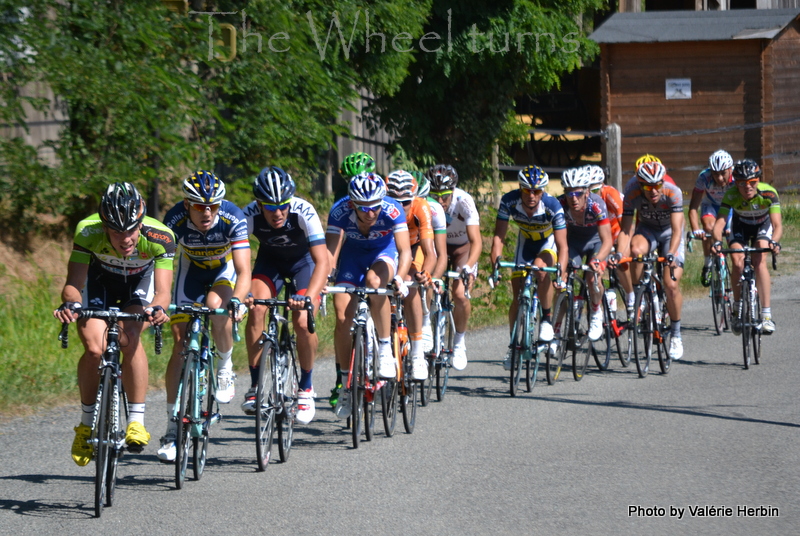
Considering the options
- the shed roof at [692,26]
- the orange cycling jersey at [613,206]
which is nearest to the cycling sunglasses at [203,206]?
the orange cycling jersey at [613,206]

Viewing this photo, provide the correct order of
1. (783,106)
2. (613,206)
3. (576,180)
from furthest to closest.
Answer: (783,106) < (613,206) < (576,180)

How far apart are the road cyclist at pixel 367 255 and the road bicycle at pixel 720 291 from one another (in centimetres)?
557

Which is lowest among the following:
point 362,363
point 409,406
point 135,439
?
point 409,406

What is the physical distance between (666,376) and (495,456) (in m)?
3.72

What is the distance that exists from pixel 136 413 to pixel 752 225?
8081 millimetres

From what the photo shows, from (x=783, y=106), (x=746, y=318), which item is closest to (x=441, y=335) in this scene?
(x=746, y=318)

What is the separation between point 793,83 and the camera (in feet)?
85.6

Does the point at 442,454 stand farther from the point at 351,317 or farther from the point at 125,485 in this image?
the point at 125,485

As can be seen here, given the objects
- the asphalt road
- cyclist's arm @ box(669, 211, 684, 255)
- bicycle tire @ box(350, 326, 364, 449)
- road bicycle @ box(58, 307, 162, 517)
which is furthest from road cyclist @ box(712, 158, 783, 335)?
road bicycle @ box(58, 307, 162, 517)

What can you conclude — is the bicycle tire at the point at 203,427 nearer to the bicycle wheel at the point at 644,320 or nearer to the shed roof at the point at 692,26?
the bicycle wheel at the point at 644,320

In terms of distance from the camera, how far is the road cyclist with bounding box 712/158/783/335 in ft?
36.3

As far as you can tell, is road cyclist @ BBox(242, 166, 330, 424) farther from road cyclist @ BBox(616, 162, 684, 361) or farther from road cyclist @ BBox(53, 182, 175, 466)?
road cyclist @ BBox(616, 162, 684, 361)

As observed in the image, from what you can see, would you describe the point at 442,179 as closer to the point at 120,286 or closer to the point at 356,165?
the point at 356,165

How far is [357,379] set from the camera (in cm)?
731
